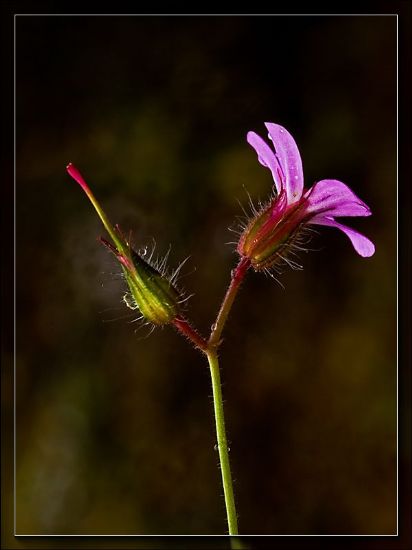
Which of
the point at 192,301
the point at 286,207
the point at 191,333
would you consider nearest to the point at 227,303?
the point at 191,333

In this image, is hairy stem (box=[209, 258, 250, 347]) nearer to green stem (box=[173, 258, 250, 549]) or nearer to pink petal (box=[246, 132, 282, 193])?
green stem (box=[173, 258, 250, 549])

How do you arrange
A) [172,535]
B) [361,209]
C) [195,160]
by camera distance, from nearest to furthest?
[361,209]
[172,535]
[195,160]

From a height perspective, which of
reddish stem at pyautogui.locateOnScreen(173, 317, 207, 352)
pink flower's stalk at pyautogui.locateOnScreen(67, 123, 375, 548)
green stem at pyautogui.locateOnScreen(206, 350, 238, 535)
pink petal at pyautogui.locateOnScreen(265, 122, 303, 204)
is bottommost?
green stem at pyautogui.locateOnScreen(206, 350, 238, 535)

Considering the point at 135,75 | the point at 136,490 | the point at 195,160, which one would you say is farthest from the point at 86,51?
the point at 136,490

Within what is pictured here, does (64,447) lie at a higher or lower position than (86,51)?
lower

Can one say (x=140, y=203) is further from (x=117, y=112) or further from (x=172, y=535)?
(x=172, y=535)

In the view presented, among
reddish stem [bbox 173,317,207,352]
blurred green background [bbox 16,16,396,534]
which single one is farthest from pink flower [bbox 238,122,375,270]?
blurred green background [bbox 16,16,396,534]
